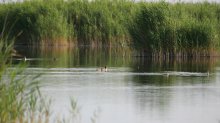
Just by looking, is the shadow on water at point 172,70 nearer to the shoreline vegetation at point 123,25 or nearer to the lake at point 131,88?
the lake at point 131,88

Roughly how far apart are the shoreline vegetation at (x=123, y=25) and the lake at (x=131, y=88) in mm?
783

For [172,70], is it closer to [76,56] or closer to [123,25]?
[76,56]

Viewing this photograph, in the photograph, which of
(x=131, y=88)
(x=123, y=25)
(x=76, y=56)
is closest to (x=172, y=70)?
(x=131, y=88)

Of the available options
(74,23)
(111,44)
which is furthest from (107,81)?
(74,23)

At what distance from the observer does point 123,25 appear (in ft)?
117

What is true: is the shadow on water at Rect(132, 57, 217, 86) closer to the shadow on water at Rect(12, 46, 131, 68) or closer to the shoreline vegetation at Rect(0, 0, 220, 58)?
the shoreline vegetation at Rect(0, 0, 220, 58)

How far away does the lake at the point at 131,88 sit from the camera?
14.3 m

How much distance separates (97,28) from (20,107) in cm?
2903

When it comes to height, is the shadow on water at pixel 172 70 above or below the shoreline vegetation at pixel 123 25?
below

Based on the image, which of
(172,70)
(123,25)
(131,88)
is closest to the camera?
(131,88)

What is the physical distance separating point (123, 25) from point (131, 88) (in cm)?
1711

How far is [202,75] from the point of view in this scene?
22.9 meters

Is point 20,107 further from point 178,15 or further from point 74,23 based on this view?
point 74,23

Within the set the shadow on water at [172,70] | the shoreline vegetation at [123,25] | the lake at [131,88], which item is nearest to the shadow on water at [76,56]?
the lake at [131,88]
